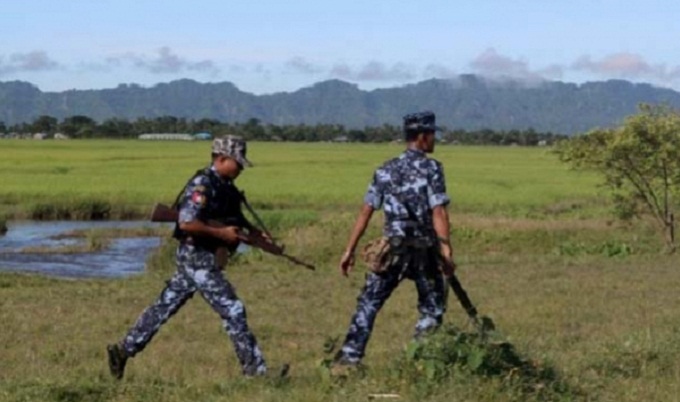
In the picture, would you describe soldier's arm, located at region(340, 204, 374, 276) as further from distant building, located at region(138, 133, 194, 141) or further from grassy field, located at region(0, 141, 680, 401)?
distant building, located at region(138, 133, 194, 141)

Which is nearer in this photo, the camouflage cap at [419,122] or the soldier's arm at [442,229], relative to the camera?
the soldier's arm at [442,229]

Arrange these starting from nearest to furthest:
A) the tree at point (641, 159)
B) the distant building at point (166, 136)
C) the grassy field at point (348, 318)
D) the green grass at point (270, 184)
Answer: the grassy field at point (348, 318), the tree at point (641, 159), the green grass at point (270, 184), the distant building at point (166, 136)

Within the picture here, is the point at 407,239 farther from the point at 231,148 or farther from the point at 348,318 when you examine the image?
the point at 348,318

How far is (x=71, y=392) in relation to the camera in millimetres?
6965

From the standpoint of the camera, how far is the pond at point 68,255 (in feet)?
88.7

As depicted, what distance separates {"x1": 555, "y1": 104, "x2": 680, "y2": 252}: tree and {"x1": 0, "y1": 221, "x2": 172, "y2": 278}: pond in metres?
10.6

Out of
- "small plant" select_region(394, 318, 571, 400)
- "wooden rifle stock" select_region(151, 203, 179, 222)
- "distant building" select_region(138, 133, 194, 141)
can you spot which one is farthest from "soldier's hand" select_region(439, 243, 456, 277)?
"distant building" select_region(138, 133, 194, 141)

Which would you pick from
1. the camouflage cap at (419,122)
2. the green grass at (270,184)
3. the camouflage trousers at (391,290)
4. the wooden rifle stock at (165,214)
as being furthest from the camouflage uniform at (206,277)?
the green grass at (270,184)

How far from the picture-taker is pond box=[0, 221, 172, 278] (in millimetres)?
27047

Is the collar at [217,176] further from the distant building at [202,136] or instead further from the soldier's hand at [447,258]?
the distant building at [202,136]

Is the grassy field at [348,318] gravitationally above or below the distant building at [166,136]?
above

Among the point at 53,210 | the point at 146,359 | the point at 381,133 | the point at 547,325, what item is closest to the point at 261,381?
the point at 146,359

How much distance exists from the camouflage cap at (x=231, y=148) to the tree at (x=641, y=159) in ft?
63.7

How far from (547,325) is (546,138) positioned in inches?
5377
